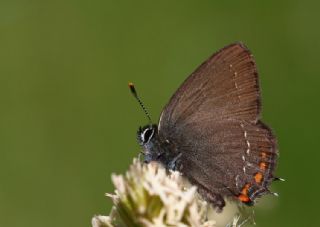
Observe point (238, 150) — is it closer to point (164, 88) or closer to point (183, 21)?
point (164, 88)

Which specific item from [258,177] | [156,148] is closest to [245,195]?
[258,177]

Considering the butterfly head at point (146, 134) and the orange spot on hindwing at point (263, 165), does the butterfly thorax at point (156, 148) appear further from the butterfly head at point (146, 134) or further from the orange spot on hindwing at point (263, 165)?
the orange spot on hindwing at point (263, 165)

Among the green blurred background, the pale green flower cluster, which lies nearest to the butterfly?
the pale green flower cluster

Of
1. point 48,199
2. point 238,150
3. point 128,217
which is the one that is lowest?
point 48,199

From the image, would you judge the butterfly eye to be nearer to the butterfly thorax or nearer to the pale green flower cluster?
the butterfly thorax

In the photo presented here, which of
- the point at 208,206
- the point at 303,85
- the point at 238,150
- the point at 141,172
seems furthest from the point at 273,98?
the point at 141,172
